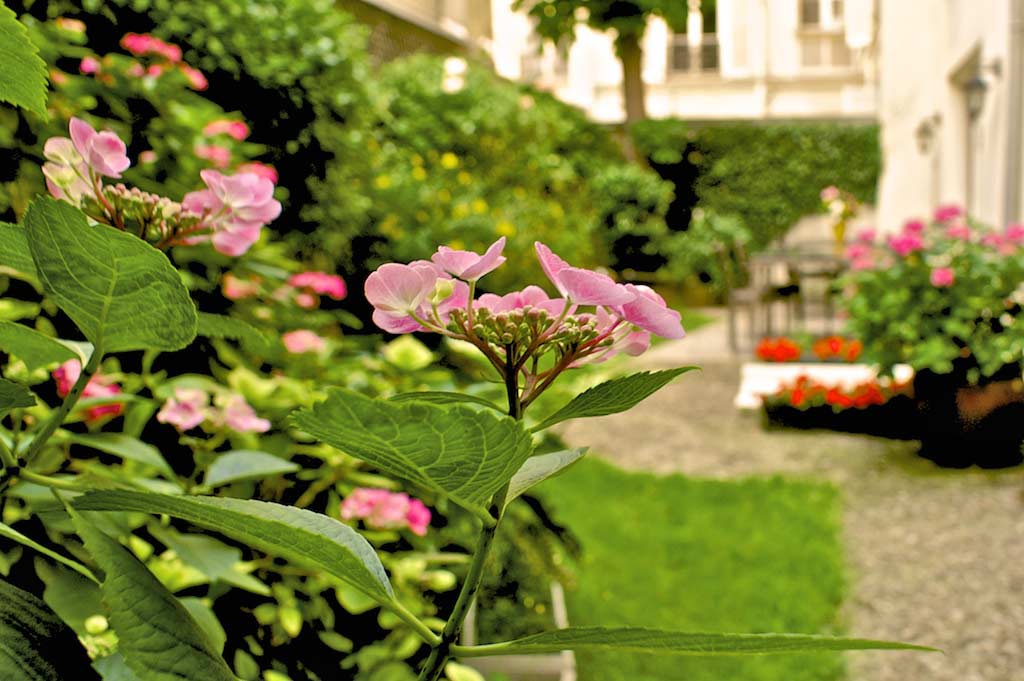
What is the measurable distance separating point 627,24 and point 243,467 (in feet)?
49.0

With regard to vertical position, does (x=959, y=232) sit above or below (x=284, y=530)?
below

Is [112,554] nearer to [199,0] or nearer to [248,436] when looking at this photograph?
[248,436]

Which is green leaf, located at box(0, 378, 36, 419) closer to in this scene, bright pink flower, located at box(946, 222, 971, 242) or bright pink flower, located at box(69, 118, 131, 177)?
bright pink flower, located at box(69, 118, 131, 177)

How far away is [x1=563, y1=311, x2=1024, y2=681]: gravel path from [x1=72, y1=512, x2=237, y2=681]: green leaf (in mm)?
2360

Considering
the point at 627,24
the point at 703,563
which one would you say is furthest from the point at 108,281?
the point at 627,24

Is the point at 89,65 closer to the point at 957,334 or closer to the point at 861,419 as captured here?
the point at 957,334

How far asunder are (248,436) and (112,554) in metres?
1.01

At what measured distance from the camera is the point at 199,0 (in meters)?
Result: 3.28

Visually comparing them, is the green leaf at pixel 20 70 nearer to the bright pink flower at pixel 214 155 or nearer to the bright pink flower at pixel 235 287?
the bright pink flower at pixel 235 287

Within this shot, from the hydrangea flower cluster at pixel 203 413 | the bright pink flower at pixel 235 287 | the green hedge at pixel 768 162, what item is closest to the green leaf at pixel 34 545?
the hydrangea flower cluster at pixel 203 413

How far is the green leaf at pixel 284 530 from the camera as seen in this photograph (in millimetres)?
310

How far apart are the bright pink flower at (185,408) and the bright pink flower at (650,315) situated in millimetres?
839

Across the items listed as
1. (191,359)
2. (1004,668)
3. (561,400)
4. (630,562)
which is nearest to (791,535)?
(630,562)

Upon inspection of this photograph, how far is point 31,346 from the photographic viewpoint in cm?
49
